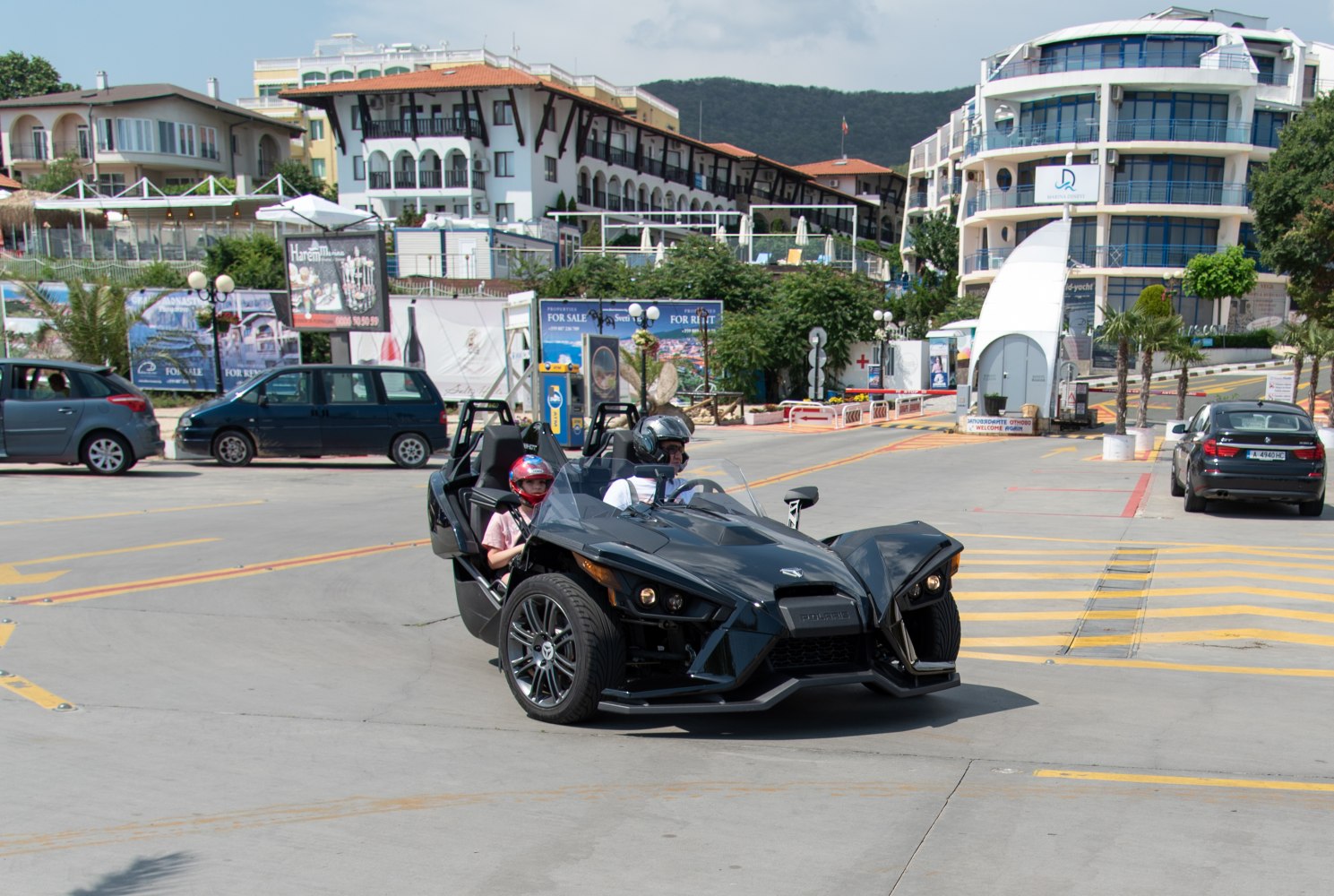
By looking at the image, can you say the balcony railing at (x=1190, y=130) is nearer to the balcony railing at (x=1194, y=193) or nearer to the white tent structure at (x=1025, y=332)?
the balcony railing at (x=1194, y=193)

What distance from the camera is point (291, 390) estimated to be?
20766 millimetres

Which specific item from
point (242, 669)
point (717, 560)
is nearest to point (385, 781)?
point (717, 560)

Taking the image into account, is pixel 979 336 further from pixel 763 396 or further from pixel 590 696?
pixel 590 696

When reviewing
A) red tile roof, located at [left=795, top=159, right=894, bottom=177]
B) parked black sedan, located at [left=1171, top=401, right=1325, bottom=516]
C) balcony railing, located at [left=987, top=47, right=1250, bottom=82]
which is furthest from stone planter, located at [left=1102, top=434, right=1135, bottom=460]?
red tile roof, located at [left=795, top=159, right=894, bottom=177]

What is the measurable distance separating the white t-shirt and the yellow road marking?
295 cm

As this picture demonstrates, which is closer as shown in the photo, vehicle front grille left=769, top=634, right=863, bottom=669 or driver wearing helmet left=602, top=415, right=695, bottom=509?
vehicle front grille left=769, top=634, right=863, bottom=669

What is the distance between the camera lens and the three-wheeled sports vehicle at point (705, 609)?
18.4ft

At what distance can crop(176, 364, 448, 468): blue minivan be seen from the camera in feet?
67.9

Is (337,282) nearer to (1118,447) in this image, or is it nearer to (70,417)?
(70,417)

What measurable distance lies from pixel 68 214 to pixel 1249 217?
191 feet

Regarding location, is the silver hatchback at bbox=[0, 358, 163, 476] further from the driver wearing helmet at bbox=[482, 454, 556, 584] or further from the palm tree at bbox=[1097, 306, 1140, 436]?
the palm tree at bbox=[1097, 306, 1140, 436]

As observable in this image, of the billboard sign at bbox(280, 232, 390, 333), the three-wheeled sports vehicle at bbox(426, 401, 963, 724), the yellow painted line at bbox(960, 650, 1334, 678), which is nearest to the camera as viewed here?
the three-wheeled sports vehicle at bbox(426, 401, 963, 724)

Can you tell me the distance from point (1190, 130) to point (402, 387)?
51.9 m

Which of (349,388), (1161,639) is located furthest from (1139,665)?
(349,388)
